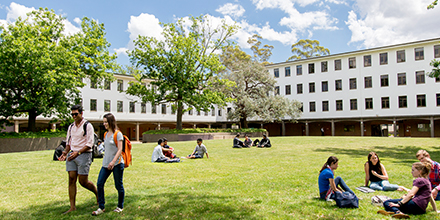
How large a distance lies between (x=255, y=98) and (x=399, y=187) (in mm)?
33743

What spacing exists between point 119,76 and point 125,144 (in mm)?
38691

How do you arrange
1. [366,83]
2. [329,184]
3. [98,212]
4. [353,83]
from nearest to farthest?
[98,212]
[329,184]
[366,83]
[353,83]

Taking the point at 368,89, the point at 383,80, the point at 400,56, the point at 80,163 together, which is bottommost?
the point at 80,163

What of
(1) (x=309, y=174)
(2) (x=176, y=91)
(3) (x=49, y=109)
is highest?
(2) (x=176, y=91)

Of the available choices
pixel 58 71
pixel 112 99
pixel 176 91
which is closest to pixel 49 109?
pixel 58 71

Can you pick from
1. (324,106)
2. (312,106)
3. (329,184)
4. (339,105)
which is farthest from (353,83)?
(329,184)

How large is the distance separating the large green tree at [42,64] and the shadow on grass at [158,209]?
56.8 ft

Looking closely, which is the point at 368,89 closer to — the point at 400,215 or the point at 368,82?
the point at 368,82

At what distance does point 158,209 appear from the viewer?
5.60 metres

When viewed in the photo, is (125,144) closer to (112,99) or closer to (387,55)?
(112,99)

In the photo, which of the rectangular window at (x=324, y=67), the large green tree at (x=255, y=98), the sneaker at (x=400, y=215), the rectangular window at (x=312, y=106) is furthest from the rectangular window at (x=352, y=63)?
the sneaker at (x=400, y=215)

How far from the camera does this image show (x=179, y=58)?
1172 inches

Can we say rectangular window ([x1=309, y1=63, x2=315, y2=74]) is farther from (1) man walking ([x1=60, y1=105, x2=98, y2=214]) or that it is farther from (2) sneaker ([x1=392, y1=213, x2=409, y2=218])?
(1) man walking ([x1=60, y1=105, x2=98, y2=214])

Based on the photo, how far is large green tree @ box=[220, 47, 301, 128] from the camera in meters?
39.0
